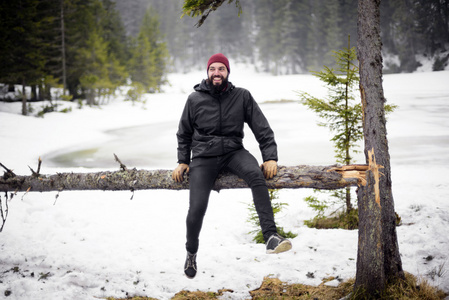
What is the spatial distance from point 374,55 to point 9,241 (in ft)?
25.4

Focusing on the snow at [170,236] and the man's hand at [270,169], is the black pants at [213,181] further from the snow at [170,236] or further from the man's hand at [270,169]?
the snow at [170,236]

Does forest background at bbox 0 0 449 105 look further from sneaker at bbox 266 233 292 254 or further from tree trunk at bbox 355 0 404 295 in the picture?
sneaker at bbox 266 233 292 254

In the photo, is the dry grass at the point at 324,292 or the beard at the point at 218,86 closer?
the dry grass at the point at 324,292

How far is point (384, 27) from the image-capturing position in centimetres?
4259

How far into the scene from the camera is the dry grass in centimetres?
380

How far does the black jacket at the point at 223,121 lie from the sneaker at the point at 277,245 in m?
1.11

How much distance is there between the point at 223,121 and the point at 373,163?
6.57 feet

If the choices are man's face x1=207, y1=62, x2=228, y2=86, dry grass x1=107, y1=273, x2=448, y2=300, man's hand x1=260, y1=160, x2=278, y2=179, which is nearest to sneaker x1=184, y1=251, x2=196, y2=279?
dry grass x1=107, y1=273, x2=448, y2=300

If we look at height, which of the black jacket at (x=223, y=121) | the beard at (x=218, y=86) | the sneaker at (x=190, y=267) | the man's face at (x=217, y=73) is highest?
the man's face at (x=217, y=73)

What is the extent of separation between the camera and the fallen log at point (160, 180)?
12.9 ft

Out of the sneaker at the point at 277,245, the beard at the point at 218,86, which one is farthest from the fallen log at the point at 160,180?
the beard at the point at 218,86

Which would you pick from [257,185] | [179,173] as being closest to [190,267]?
[179,173]

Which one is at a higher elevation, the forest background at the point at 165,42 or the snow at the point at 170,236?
the forest background at the point at 165,42

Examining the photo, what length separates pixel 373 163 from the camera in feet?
12.2
